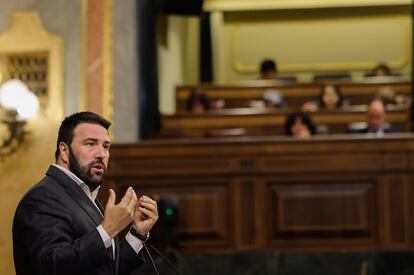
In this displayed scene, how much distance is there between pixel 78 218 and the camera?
1.92 meters

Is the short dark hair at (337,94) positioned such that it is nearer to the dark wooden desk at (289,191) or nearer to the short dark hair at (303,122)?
the short dark hair at (303,122)

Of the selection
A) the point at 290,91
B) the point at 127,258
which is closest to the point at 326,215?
the point at 290,91

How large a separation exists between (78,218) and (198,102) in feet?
17.1

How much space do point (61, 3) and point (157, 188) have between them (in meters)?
1.43

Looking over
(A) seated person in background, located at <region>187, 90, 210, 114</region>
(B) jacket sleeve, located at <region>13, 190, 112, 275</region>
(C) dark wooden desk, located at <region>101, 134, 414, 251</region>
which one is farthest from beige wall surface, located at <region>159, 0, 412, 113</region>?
(B) jacket sleeve, located at <region>13, 190, 112, 275</region>

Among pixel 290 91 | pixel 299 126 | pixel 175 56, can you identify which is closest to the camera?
pixel 299 126

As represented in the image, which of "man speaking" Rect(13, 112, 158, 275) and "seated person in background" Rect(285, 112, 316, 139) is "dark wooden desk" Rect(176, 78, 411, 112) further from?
"man speaking" Rect(13, 112, 158, 275)

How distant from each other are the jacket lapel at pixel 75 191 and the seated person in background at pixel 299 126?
3.51m

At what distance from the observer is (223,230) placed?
491 cm

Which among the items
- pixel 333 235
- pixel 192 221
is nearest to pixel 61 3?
pixel 192 221

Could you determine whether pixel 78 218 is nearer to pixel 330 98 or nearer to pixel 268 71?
pixel 330 98

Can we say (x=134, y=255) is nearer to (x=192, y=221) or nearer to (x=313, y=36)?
(x=192, y=221)

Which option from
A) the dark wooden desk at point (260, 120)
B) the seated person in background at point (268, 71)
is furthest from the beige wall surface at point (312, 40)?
the dark wooden desk at point (260, 120)

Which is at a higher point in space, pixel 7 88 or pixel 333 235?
pixel 7 88
